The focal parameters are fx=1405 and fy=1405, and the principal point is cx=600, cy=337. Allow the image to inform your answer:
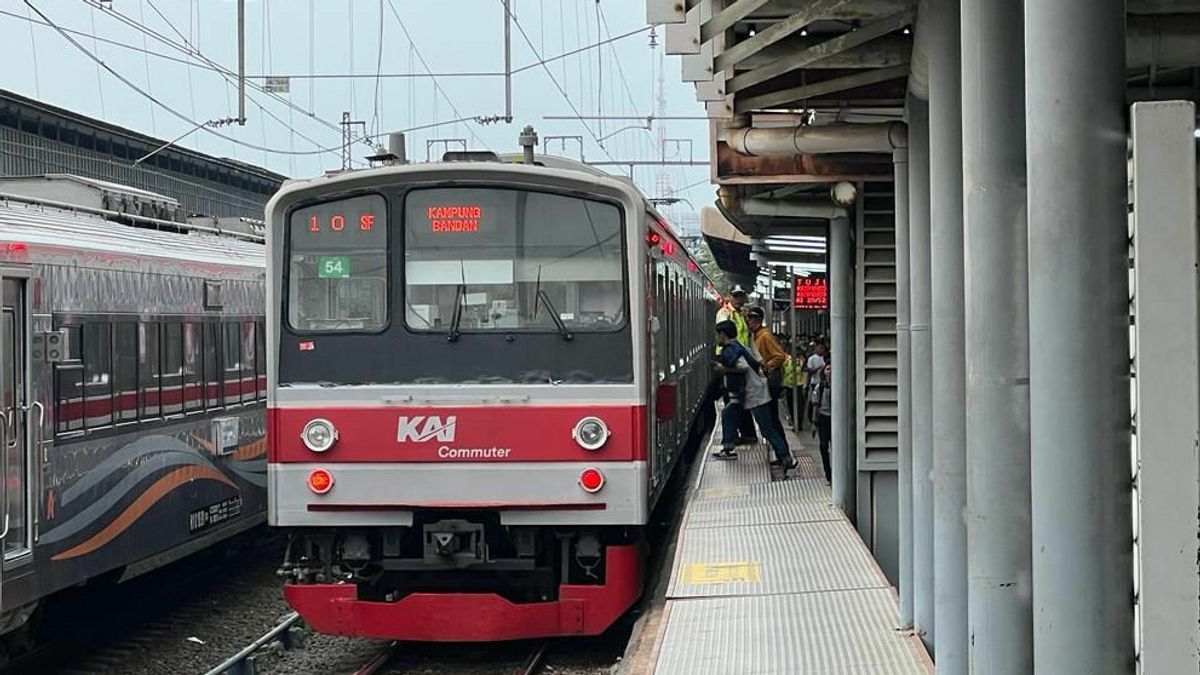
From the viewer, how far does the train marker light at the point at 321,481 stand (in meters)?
8.16

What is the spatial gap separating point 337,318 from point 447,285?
710 millimetres

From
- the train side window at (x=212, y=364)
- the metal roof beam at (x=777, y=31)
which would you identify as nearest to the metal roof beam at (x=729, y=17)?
the metal roof beam at (x=777, y=31)

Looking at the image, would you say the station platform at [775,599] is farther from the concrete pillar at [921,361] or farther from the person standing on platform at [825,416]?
the person standing on platform at [825,416]

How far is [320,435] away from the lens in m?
8.18

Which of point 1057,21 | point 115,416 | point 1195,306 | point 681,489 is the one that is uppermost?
point 1057,21

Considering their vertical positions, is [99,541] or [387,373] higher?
[387,373]

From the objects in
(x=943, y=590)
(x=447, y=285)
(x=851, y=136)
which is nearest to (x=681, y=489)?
(x=447, y=285)

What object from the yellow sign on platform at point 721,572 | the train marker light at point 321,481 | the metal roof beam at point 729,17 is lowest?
the yellow sign on platform at point 721,572

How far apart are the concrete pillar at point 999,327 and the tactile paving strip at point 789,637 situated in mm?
2166

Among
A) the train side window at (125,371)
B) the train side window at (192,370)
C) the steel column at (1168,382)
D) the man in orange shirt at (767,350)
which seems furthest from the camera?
the man in orange shirt at (767,350)

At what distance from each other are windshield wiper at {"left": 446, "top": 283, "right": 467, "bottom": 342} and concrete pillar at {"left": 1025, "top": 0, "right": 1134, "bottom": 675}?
5.52 m

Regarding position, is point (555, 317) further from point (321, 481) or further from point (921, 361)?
point (921, 361)

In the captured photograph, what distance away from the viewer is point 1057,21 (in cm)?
294

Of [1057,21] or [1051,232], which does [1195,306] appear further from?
[1057,21]
